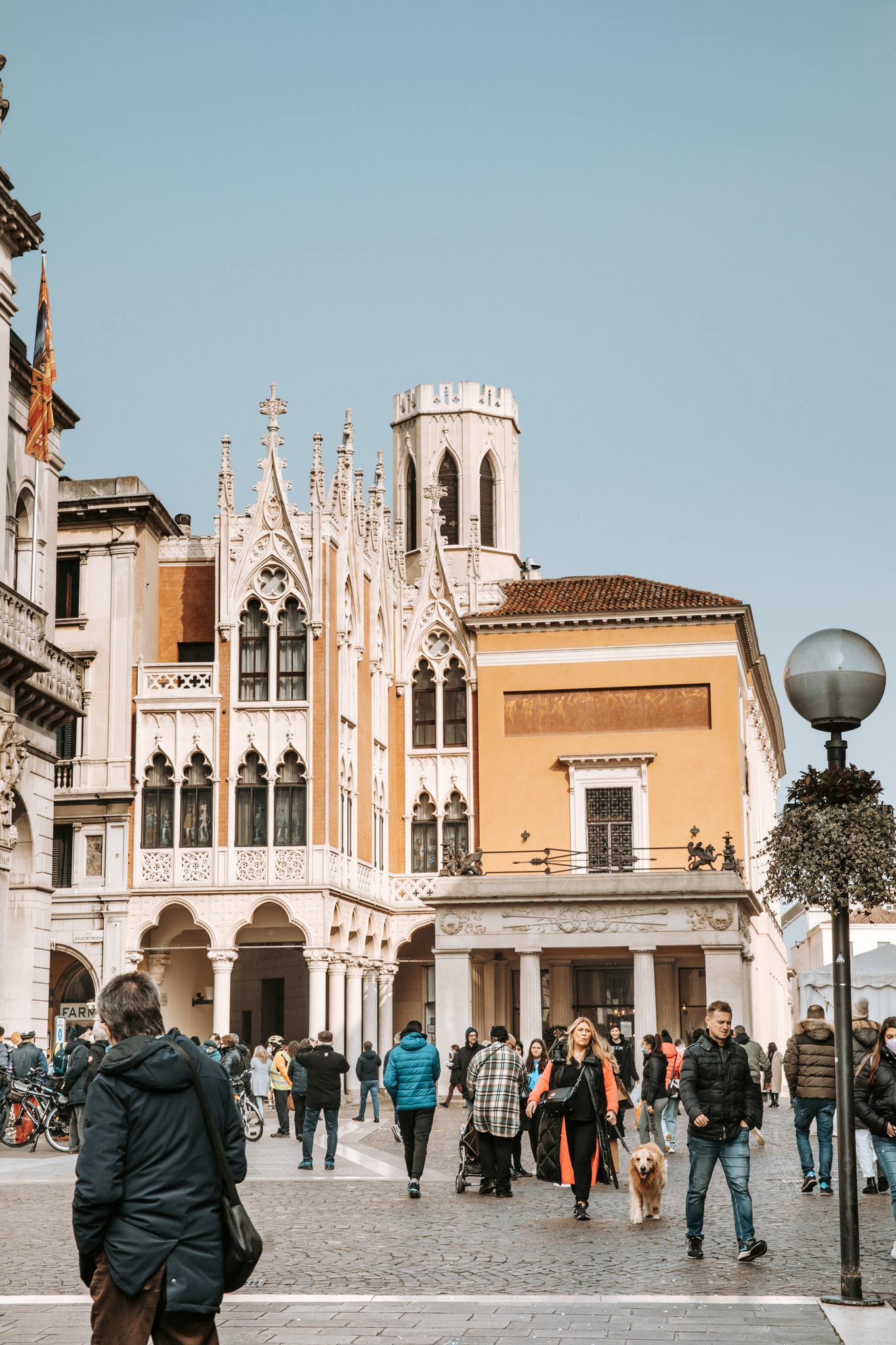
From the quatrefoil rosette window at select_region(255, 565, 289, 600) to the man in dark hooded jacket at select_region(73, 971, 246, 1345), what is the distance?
126 feet

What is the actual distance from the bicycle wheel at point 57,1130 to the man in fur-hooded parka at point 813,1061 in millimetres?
10956

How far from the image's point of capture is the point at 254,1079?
3098cm

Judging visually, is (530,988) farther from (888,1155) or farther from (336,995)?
(888,1155)

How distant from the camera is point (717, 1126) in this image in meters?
11.5

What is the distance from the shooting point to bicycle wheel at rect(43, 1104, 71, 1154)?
23.1 m

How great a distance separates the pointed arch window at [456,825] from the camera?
4834 cm

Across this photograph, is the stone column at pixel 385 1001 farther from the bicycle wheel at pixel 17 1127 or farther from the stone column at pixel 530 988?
the bicycle wheel at pixel 17 1127

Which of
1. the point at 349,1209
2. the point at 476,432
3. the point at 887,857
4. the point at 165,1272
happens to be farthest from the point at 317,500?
the point at 165,1272

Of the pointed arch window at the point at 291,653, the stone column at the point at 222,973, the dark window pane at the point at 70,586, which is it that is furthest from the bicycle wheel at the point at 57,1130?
the dark window pane at the point at 70,586

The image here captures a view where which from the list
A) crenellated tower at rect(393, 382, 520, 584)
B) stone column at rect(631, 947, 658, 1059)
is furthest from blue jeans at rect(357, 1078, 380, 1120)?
crenellated tower at rect(393, 382, 520, 584)

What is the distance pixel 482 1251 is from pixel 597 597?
37750 millimetres

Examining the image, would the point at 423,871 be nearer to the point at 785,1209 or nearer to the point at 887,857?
the point at 785,1209

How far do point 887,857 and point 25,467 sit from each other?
832 inches

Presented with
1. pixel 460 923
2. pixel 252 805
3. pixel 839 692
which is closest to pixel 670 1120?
pixel 839 692
